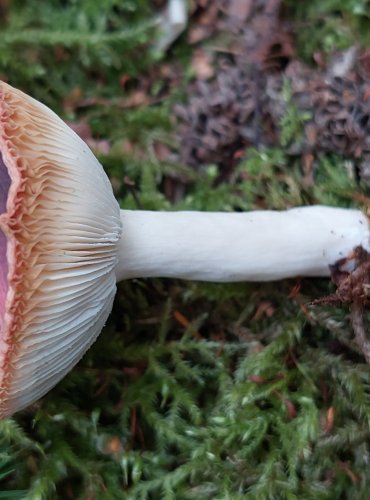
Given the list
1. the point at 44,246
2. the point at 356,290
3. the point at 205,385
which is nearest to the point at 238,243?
the point at 356,290

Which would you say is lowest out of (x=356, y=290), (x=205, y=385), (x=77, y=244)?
(x=205, y=385)

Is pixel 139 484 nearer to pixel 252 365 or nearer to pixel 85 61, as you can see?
pixel 252 365

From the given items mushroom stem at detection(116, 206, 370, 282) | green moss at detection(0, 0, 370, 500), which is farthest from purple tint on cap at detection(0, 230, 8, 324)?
green moss at detection(0, 0, 370, 500)

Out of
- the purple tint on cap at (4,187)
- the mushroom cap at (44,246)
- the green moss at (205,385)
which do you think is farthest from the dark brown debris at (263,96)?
the purple tint on cap at (4,187)

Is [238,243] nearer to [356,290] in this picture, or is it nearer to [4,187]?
[356,290]

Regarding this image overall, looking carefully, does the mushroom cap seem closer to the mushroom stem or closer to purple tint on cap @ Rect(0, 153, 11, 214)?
purple tint on cap @ Rect(0, 153, 11, 214)

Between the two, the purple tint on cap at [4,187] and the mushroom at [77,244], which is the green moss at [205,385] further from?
the purple tint on cap at [4,187]

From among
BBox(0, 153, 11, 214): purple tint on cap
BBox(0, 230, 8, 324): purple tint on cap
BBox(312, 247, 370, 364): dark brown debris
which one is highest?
BBox(0, 153, 11, 214): purple tint on cap

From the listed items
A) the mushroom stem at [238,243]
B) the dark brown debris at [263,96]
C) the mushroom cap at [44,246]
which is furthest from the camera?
the dark brown debris at [263,96]
